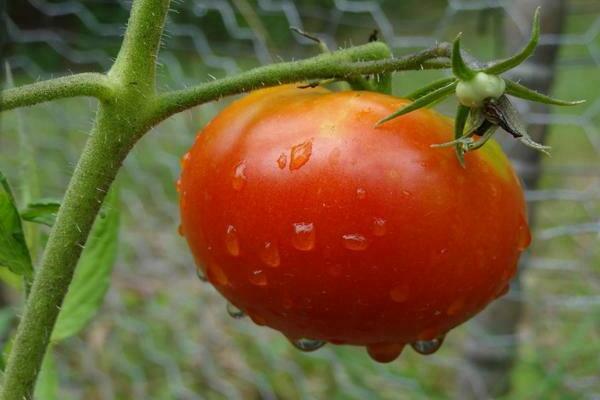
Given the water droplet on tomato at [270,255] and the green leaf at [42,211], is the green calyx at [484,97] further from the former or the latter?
the green leaf at [42,211]

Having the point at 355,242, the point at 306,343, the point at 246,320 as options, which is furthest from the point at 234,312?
the point at 246,320

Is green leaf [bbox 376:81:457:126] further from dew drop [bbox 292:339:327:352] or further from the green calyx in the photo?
dew drop [bbox 292:339:327:352]

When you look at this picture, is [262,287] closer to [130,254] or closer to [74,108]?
[130,254]

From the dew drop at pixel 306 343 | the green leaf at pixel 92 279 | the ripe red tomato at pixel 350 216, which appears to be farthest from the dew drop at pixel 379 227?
the green leaf at pixel 92 279

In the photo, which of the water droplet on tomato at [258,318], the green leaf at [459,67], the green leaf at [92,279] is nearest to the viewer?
the green leaf at [459,67]

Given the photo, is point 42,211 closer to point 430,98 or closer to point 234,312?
point 234,312

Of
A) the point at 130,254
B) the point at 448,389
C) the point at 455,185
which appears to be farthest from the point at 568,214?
the point at 455,185
